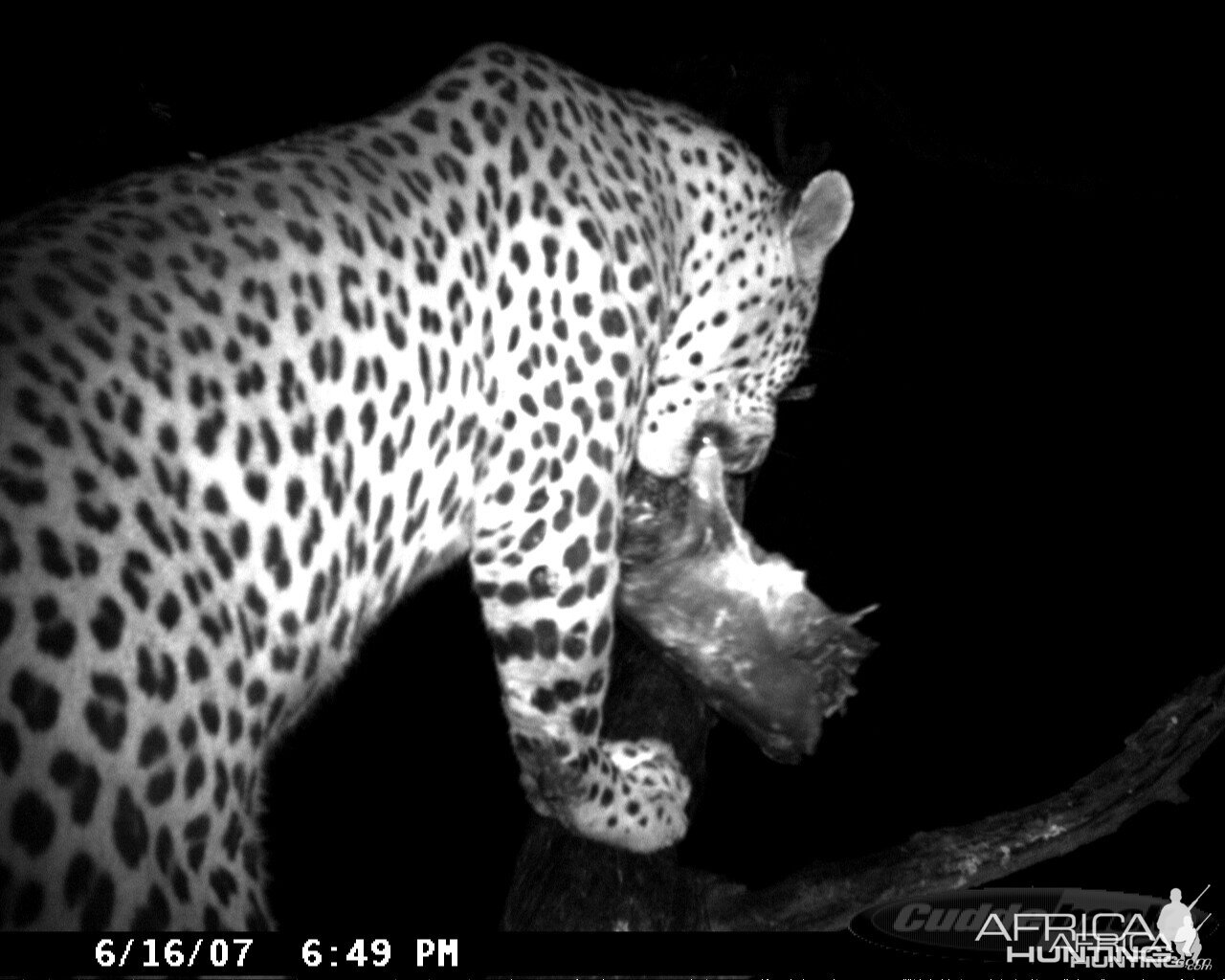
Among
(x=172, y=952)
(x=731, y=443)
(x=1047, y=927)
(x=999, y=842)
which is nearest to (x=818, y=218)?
(x=731, y=443)

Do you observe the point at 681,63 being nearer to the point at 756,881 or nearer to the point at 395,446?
the point at 395,446

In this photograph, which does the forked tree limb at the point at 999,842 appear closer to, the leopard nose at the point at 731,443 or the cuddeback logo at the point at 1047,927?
the cuddeback logo at the point at 1047,927

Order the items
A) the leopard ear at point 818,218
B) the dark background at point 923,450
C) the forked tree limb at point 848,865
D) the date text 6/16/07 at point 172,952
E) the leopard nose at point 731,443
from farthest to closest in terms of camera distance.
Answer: the dark background at point 923,450 → the leopard nose at point 731,443 → the leopard ear at point 818,218 → the forked tree limb at point 848,865 → the date text 6/16/07 at point 172,952

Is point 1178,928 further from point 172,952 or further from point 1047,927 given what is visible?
point 172,952

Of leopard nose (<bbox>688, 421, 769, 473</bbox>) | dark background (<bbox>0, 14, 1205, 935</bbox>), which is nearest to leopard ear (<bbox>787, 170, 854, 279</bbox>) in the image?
leopard nose (<bbox>688, 421, 769, 473</bbox>)

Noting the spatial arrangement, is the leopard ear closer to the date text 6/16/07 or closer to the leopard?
the leopard

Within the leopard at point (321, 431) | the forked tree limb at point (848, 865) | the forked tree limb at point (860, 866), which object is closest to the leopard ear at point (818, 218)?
the leopard at point (321, 431)

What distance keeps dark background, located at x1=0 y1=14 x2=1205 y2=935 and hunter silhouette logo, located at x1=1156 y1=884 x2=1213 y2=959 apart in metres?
1.60

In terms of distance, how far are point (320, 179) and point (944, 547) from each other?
325 centimetres

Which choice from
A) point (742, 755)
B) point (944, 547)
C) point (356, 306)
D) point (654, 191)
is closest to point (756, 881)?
point (742, 755)

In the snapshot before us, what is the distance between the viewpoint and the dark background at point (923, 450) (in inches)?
113

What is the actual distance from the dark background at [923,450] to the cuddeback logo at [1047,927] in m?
1.51

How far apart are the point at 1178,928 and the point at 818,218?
1515 mm

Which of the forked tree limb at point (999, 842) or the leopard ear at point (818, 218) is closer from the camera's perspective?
the forked tree limb at point (999, 842)
